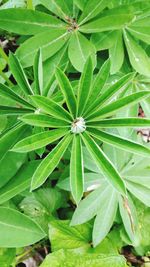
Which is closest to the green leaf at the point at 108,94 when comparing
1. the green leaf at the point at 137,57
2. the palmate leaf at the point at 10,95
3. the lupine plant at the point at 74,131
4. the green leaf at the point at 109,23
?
the lupine plant at the point at 74,131

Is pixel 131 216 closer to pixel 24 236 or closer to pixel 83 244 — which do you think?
pixel 83 244

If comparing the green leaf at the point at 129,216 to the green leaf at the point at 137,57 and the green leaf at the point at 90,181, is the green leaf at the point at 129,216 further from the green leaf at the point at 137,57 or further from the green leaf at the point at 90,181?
the green leaf at the point at 137,57

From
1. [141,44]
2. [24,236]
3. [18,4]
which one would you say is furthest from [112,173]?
[18,4]

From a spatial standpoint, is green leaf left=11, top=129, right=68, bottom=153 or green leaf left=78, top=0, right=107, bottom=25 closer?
green leaf left=11, top=129, right=68, bottom=153

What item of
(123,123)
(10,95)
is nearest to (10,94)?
(10,95)

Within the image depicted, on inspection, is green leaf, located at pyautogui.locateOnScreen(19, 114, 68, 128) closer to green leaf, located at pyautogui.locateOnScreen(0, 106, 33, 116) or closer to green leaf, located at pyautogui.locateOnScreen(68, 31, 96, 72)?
green leaf, located at pyautogui.locateOnScreen(0, 106, 33, 116)

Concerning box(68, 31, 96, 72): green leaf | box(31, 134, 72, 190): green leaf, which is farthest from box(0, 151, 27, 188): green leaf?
box(68, 31, 96, 72): green leaf
